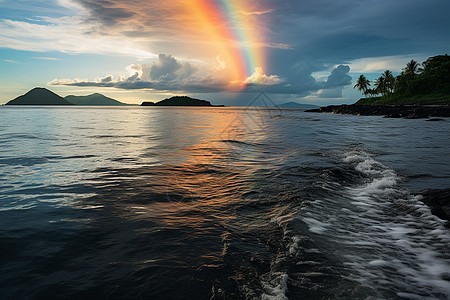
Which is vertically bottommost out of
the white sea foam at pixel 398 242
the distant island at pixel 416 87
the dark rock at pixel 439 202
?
the white sea foam at pixel 398 242

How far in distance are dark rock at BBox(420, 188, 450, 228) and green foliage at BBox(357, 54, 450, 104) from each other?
329ft

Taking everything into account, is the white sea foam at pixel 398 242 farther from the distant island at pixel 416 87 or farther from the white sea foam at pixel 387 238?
the distant island at pixel 416 87

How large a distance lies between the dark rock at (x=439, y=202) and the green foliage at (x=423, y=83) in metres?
100

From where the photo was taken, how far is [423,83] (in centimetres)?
10469

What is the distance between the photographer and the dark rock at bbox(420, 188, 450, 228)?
6.73 meters

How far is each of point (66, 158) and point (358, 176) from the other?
15173mm

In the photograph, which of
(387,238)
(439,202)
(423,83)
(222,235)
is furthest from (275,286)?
(423,83)

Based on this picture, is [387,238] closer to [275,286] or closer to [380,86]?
[275,286]

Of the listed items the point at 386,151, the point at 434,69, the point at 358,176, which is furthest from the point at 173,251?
the point at 434,69

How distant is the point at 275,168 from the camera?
12.7 m

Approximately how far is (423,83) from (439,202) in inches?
4913

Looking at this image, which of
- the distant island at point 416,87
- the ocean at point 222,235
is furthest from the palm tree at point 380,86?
the ocean at point 222,235

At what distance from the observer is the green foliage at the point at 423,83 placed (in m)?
96.9

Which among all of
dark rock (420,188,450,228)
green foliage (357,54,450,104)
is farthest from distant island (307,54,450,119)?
dark rock (420,188,450,228)
